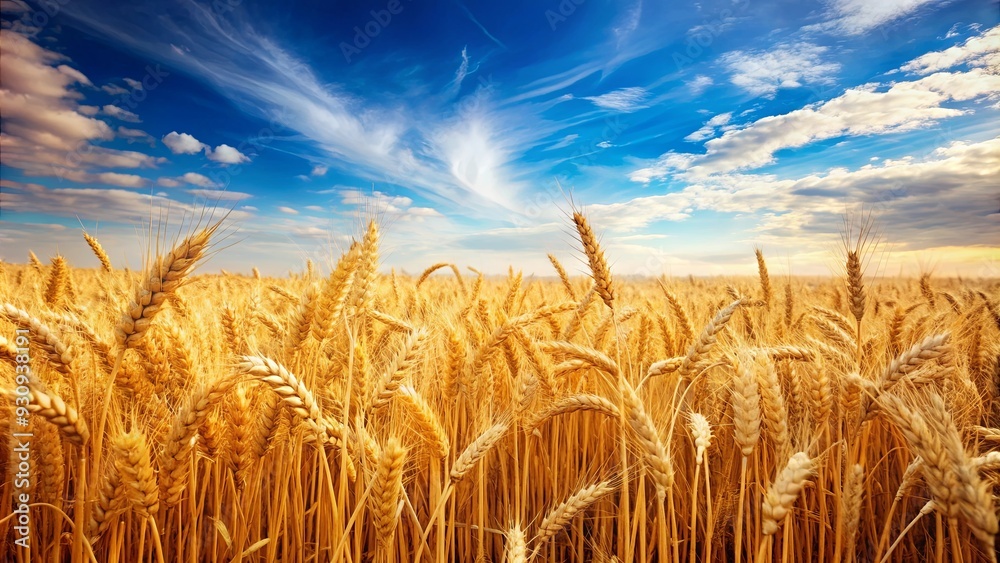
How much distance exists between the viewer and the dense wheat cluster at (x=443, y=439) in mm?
1475

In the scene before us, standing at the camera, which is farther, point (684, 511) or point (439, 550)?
point (684, 511)

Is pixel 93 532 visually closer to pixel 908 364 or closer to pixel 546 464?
pixel 546 464

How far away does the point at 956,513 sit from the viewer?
129cm

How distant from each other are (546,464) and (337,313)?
156 cm

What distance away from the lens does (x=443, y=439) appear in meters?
1.78

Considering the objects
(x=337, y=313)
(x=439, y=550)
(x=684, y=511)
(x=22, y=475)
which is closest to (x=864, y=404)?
(x=684, y=511)

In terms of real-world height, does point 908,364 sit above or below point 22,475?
above

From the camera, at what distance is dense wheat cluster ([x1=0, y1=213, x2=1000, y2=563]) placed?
147 centimetres

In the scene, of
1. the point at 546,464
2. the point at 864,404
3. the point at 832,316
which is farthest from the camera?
the point at 832,316

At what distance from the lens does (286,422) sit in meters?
1.88

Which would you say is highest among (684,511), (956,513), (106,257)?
(106,257)

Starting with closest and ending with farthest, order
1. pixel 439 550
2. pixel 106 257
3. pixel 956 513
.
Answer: pixel 956 513
pixel 439 550
pixel 106 257

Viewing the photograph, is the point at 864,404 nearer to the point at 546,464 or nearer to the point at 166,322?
the point at 546,464

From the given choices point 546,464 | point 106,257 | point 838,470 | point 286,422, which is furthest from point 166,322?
point 106,257
